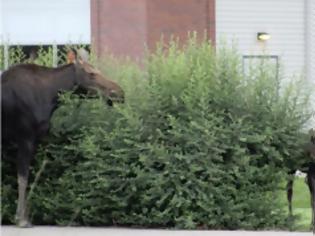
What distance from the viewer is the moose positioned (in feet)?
31.9

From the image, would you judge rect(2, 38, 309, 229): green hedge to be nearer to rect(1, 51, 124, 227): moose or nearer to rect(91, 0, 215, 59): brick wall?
rect(1, 51, 124, 227): moose

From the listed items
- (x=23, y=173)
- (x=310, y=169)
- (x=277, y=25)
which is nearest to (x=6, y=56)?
(x=23, y=173)

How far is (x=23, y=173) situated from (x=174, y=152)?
1987 millimetres

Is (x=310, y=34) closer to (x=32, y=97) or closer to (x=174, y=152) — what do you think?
(x=174, y=152)

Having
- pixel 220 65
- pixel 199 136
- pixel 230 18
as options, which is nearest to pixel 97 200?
pixel 199 136

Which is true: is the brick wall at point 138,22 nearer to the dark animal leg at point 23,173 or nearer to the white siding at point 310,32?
the white siding at point 310,32

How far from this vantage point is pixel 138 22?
21703 mm

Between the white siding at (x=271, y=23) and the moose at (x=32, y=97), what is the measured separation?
13866 mm

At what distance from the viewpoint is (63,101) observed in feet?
33.8

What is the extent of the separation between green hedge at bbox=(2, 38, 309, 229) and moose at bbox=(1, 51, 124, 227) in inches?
9.3

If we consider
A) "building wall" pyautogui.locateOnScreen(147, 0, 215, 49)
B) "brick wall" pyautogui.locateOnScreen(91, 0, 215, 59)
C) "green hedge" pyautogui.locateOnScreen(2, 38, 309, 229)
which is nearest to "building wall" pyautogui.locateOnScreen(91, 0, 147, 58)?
"brick wall" pyautogui.locateOnScreen(91, 0, 215, 59)

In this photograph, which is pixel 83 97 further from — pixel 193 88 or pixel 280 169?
pixel 280 169

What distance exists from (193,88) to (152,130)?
80 centimetres
